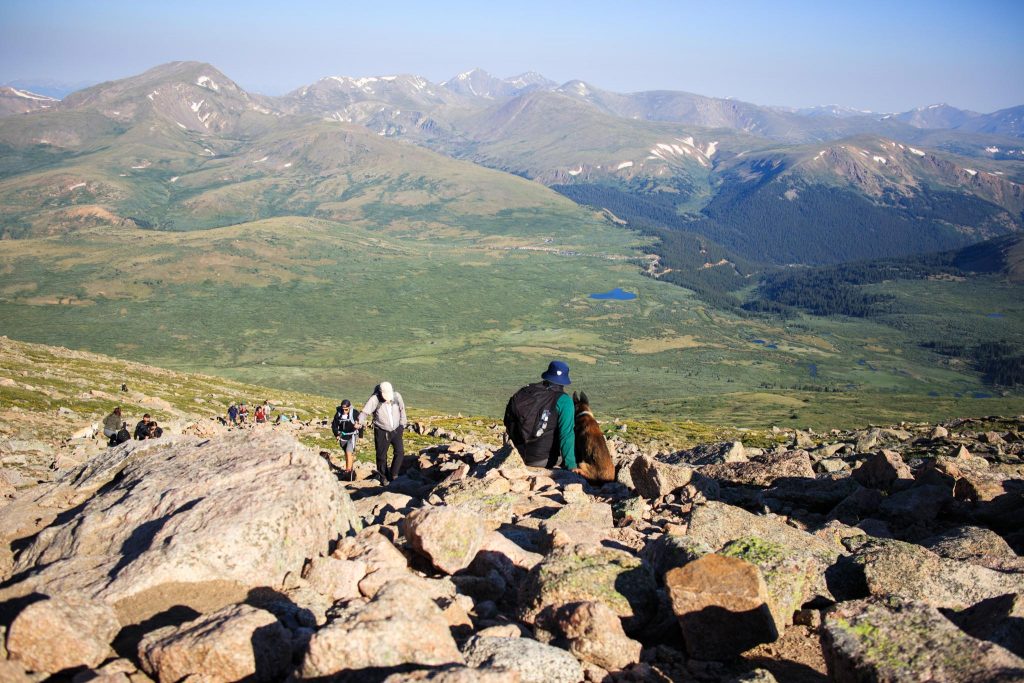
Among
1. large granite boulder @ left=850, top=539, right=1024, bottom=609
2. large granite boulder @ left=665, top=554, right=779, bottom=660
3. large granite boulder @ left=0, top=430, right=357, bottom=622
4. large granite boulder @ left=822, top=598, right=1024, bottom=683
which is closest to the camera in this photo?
large granite boulder @ left=822, top=598, right=1024, bottom=683

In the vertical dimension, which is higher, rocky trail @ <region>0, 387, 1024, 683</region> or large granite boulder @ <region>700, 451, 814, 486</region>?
rocky trail @ <region>0, 387, 1024, 683</region>

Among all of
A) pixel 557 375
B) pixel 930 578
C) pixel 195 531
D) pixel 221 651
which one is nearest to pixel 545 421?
pixel 557 375

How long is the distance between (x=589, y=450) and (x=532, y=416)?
227 centimetres

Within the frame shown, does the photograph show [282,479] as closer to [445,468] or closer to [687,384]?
[445,468]

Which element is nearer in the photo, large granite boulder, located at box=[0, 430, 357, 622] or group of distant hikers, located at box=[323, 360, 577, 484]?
large granite boulder, located at box=[0, 430, 357, 622]

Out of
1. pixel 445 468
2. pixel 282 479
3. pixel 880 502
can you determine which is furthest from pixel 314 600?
pixel 880 502

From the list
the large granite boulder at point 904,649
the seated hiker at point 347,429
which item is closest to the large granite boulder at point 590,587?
the large granite boulder at point 904,649

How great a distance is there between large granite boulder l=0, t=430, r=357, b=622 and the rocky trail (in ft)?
0.12

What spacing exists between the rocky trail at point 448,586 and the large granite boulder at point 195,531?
0.04 meters

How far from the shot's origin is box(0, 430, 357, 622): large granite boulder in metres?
9.25

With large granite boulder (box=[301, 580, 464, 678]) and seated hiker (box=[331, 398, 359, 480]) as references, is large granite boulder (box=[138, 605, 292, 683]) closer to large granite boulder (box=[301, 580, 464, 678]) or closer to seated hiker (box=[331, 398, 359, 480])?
large granite boulder (box=[301, 580, 464, 678])

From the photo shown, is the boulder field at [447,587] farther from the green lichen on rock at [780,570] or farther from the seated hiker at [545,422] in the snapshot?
the seated hiker at [545,422]

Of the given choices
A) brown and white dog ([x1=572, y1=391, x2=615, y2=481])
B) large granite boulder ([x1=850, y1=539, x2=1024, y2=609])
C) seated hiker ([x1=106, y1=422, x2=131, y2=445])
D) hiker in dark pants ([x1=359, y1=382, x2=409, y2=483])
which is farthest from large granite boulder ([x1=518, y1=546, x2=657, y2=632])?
seated hiker ([x1=106, y1=422, x2=131, y2=445])

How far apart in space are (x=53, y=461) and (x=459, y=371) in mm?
141264
